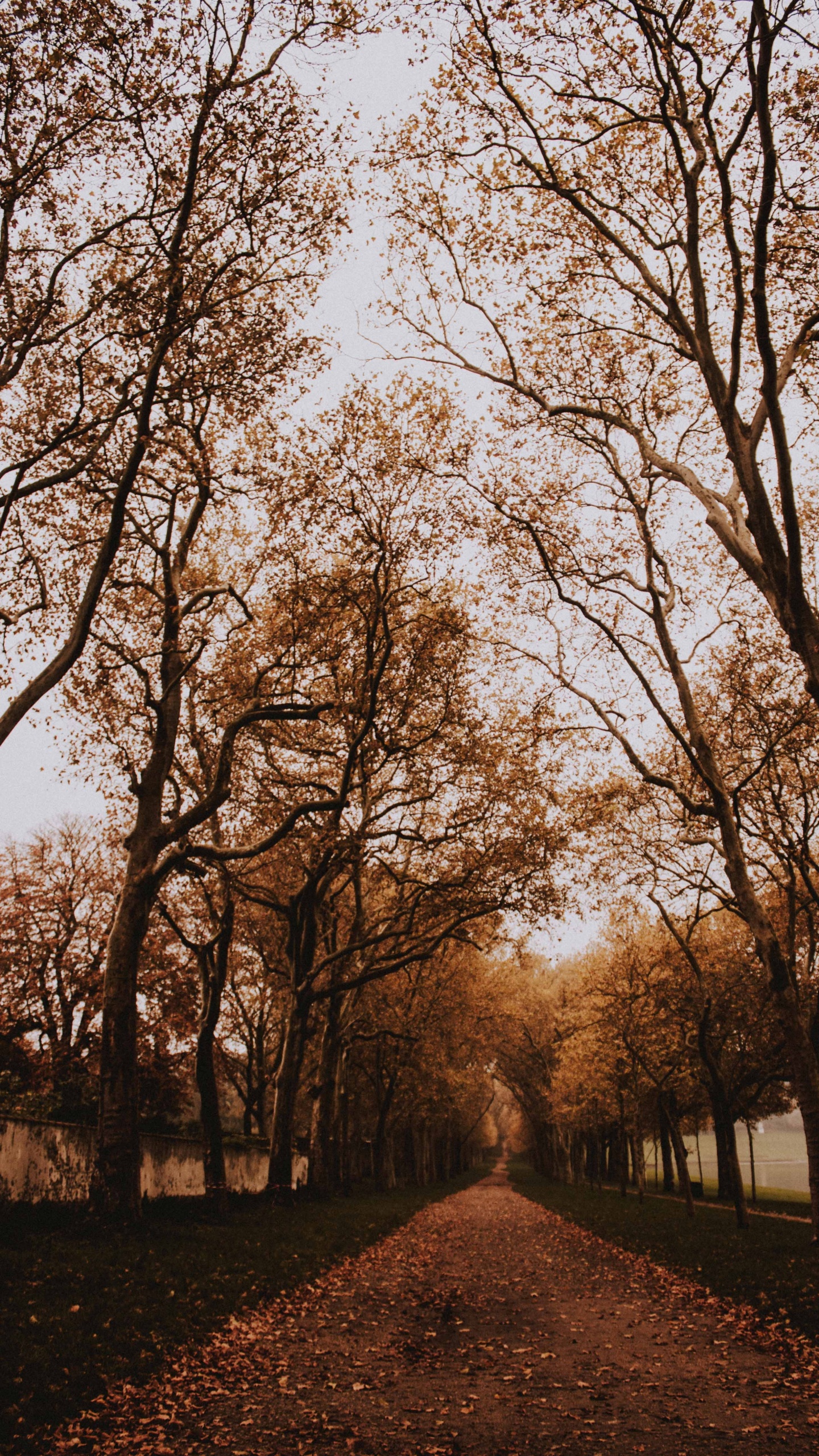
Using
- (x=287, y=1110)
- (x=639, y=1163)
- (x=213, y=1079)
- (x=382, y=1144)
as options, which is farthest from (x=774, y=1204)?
(x=213, y=1079)

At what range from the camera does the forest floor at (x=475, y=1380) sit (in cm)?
570

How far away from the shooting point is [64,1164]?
42.6 feet

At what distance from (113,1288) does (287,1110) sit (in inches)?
506

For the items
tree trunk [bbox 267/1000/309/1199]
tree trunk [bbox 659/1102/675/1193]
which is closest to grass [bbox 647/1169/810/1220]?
tree trunk [bbox 659/1102/675/1193]

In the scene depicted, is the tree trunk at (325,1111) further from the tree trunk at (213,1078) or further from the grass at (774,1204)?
the grass at (774,1204)

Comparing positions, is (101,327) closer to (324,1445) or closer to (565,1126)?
(324,1445)

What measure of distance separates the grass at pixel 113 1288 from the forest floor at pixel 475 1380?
0.30 metres

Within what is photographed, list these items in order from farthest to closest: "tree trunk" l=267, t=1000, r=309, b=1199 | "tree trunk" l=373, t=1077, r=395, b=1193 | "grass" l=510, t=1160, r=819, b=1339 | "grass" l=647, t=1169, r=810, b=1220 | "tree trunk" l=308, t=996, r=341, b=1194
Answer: "tree trunk" l=373, t=1077, r=395, b=1193, "grass" l=647, t=1169, r=810, b=1220, "tree trunk" l=308, t=996, r=341, b=1194, "tree trunk" l=267, t=1000, r=309, b=1199, "grass" l=510, t=1160, r=819, b=1339

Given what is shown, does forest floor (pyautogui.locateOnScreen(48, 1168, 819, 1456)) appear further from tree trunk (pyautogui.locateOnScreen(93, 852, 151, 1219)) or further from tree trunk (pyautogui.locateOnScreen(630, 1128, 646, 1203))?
tree trunk (pyautogui.locateOnScreen(630, 1128, 646, 1203))

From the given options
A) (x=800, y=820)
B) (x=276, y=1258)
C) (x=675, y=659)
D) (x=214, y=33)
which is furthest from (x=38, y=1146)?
(x=800, y=820)

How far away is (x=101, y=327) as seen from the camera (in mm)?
11578

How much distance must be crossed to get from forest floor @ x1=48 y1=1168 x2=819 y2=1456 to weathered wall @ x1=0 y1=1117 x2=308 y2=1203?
4.23m

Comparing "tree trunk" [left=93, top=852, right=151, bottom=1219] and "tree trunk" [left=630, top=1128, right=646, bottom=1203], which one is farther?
"tree trunk" [left=630, top=1128, right=646, bottom=1203]

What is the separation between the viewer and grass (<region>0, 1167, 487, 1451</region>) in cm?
603
